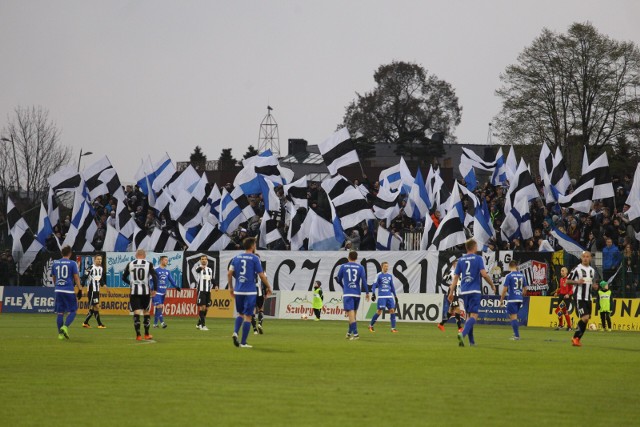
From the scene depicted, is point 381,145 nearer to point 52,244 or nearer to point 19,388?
point 52,244

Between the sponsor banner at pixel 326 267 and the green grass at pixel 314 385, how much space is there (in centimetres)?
2154

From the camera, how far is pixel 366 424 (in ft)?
36.8

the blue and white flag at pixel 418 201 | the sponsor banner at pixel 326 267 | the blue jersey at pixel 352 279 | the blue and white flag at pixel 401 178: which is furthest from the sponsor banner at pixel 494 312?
the blue jersey at pixel 352 279

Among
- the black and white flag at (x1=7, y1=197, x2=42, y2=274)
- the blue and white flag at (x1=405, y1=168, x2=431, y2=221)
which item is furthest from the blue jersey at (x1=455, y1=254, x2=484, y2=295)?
the black and white flag at (x1=7, y1=197, x2=42, y2=274)

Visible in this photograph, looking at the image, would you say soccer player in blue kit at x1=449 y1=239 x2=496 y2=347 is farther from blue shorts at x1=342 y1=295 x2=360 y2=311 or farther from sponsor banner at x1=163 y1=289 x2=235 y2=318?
sponsor banner at x1=163 y1=289 x2=235 y2=318

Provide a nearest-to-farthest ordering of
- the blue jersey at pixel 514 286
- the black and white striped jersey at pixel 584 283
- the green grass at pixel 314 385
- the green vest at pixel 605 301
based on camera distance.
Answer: the green grass at pixel 314 385
the black and white striped jersey at pixel 584 283
the blue jersey at pixel 514 286
the green vest at pixel 605 301

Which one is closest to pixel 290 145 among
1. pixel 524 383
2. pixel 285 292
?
pixel 285 292

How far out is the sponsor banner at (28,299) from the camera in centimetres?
5416

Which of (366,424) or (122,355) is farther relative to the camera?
(122,355)

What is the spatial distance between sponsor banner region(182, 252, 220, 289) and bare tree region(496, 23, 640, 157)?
31.8 metres

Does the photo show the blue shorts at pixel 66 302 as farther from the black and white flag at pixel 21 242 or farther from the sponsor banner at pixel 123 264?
the black and white flag at pixel 21 242

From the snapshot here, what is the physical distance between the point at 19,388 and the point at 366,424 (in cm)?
580

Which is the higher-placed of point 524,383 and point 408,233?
point 408,233

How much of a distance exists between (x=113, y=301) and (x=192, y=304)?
477cm
